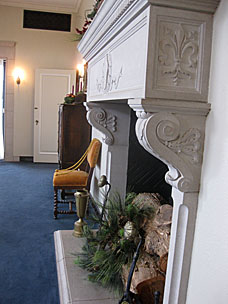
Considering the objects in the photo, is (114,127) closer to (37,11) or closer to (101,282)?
(101,282)

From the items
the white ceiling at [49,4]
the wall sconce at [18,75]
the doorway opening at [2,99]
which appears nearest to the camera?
the white ceiling at [49,4]

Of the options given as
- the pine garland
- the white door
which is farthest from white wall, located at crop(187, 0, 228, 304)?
the white door

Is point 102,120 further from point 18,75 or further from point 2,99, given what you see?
point 2,99

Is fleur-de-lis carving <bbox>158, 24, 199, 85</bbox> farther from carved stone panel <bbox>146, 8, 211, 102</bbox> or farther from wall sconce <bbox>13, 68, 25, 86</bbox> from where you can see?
wall sconce <bbox>13, 68, 25, 86</bbox>

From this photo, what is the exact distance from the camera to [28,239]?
3186 millimetres

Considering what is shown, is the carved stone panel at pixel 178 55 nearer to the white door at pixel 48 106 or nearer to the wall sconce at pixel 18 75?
the white door at pixel 48 106

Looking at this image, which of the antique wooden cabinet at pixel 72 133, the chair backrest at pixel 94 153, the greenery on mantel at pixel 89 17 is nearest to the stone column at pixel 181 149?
the greenery on mantel at pixel 89 17

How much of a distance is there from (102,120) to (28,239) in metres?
1.40

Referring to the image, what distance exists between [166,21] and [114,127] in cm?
168

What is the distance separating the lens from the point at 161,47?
127cm

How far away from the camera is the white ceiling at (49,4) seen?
6421 millimetres

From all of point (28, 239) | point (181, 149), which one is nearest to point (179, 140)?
point (181, 149)

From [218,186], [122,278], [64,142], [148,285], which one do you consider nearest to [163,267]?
[148,285]

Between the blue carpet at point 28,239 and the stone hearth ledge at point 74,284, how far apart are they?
0.60ft
